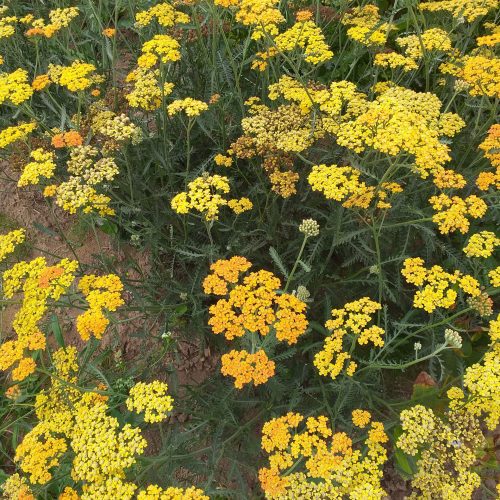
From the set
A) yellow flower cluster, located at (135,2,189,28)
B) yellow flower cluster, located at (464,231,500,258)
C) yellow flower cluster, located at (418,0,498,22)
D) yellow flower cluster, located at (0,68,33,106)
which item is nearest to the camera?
yellow flower cluster, located at (464,231,500,258)

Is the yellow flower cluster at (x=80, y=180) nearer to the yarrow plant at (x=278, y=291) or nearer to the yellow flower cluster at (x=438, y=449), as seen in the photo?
the yarrow plant at (x=278, y=291)

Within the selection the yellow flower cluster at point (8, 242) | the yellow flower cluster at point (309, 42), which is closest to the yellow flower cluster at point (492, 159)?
the yellow flower cluster at point (309, 42)

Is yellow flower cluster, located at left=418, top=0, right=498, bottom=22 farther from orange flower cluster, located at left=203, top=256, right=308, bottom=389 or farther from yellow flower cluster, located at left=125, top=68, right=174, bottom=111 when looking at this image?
orange flower cluster, located at left=203, top=256, right=308, bottom=389

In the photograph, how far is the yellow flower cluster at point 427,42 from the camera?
11.8 ft

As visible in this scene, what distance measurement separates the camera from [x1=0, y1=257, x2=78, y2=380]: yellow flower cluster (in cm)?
287

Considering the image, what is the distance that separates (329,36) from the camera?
510 centimetres

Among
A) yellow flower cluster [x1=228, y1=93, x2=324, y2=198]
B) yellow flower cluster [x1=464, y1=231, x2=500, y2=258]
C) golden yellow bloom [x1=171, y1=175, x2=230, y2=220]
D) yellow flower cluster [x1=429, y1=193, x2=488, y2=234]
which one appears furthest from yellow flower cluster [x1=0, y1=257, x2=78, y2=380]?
yellow flower cluster [x1=464, y1=231, x2=500, y2=258]

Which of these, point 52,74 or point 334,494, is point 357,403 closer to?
point 334,494

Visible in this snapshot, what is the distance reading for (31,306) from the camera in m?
2.99

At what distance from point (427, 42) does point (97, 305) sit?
3.20 metres

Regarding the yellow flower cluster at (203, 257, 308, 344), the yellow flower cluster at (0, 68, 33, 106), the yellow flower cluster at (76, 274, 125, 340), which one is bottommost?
the yellow flower cluster at (76, 274, 125, 340)

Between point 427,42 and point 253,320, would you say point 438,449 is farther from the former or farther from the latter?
point 427,42

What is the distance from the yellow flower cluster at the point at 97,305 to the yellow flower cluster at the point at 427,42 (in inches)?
116

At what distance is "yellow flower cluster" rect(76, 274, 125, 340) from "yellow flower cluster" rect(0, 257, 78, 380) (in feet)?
0.57
